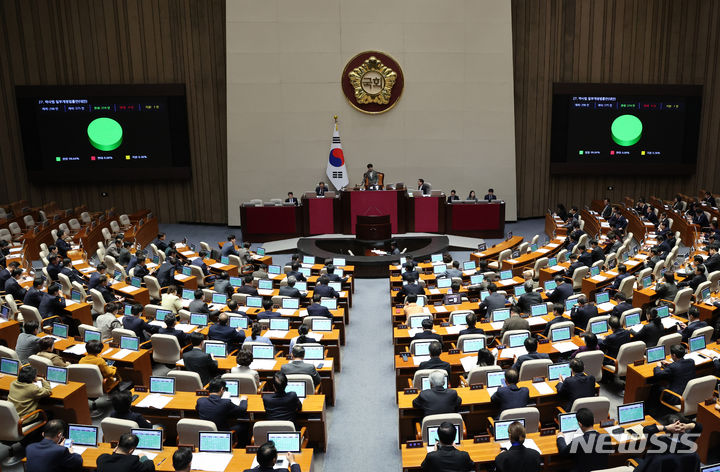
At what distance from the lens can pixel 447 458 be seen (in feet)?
17.3

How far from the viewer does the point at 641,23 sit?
21.7 metres

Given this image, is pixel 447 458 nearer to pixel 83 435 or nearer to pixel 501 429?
pixel 501 429

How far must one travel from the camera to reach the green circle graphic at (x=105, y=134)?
21.0m

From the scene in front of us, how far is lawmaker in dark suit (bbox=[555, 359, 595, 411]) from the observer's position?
6789mm

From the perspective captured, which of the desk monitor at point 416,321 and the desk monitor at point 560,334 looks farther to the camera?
the desk monitor at point 416,321

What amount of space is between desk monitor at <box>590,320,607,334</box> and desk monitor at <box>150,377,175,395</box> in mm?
6256

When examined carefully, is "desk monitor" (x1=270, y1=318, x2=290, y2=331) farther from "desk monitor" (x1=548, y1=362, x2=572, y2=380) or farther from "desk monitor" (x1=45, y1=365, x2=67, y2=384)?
"desk monitor" (x1=548, y1=362, x2=572, y2=380)

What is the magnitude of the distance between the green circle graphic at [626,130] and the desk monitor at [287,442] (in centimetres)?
1979

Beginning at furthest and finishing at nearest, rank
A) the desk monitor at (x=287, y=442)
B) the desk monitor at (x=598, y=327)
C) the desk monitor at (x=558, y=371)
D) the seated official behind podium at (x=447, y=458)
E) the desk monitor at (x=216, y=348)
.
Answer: the desk monitor at (x=598, y=327) < the desk monitor at (x=216, y=348) < the desk monitor at (x=558, y=371) < the desk monitor at (x=287, y=442) < the seated official behind podium at (x=447, y=458)

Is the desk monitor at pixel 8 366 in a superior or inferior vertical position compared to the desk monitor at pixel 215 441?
superior

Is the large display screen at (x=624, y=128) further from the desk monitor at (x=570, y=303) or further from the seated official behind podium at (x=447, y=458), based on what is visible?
the seated official behind podium at (x=447, y=458)

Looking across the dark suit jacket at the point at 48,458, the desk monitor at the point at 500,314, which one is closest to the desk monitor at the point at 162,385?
the dark suit jacket at the point at 48,458

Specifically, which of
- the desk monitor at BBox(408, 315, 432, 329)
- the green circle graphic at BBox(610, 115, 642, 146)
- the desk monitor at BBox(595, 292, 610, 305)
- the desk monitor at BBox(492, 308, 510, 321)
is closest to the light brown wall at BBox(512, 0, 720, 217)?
the green circle graphic at BBox(610, 115, 642, 146)

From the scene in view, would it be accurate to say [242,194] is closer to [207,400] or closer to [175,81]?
[175,81]
